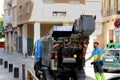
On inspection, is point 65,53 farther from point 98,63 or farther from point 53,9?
point 53,9

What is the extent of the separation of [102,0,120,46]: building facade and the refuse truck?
30.8 m

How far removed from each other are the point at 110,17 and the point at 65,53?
111ft

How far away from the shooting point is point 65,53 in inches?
569

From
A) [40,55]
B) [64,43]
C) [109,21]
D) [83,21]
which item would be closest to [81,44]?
[64,43]

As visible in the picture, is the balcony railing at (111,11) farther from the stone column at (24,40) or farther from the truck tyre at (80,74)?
the truck tyre at (80,74)

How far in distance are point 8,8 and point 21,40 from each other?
1272 centimetres

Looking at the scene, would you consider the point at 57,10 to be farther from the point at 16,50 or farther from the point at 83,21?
the point at 83,21

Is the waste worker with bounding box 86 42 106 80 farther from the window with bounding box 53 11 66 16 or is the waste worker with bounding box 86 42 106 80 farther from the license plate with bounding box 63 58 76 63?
the window with bounding box 53 11 66 16

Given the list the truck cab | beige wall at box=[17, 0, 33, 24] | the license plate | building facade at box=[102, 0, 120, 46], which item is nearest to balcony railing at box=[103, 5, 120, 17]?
building facade at box=[102, 0, 120, 46]

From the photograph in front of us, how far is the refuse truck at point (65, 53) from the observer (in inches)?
556

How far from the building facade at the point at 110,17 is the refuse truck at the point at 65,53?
30804 mm

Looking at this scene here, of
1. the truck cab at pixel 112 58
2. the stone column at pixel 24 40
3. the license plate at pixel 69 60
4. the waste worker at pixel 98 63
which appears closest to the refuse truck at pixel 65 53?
the license plate at pixel 69 60

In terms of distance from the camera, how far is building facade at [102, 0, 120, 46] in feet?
152

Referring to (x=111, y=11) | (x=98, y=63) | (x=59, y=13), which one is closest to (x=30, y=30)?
(x=59, y=13)
